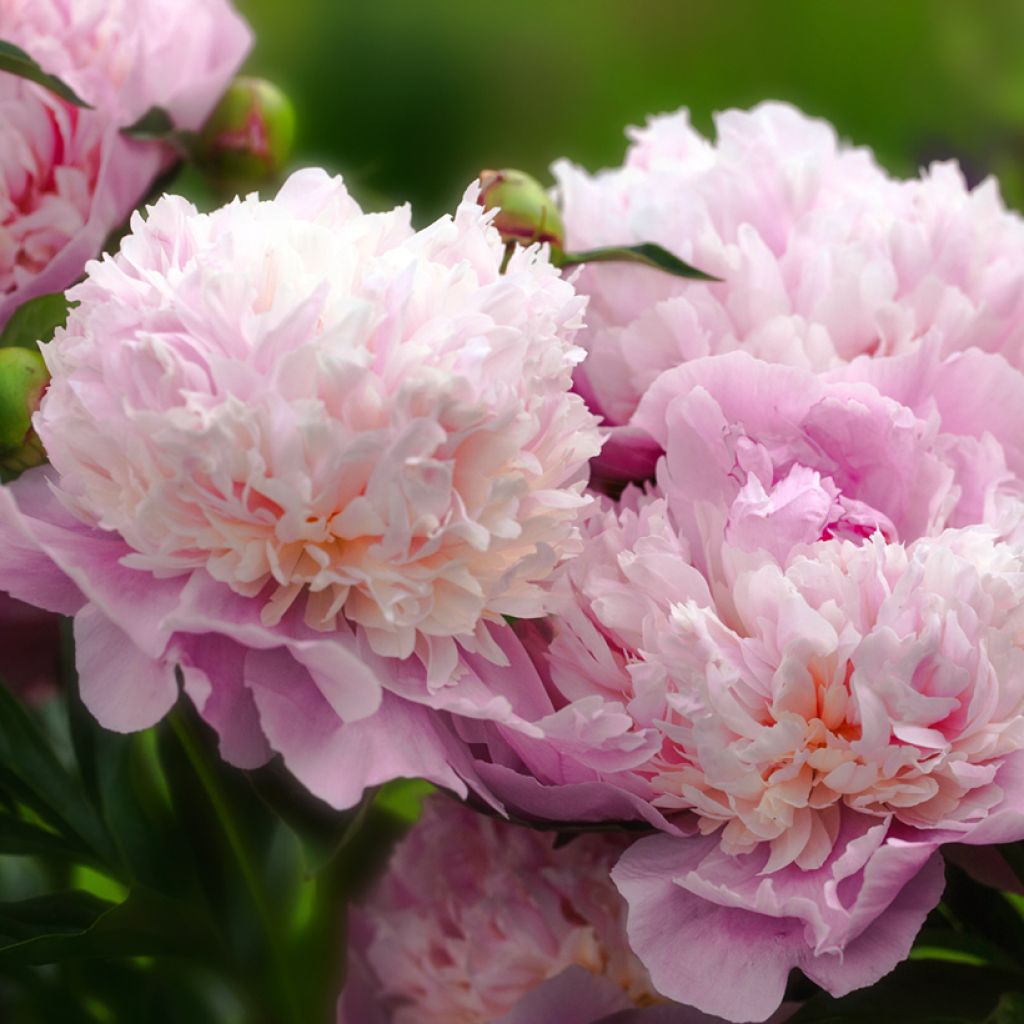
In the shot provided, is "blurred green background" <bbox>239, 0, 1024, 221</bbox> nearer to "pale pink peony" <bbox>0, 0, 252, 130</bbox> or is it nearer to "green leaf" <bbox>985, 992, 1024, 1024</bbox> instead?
"pale pink peony" <bbox>0, 0, 252, 130</bbox>

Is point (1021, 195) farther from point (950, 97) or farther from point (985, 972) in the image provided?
point (985, 972)

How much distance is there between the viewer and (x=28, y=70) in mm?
421

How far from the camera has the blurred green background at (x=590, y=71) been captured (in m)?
1.27

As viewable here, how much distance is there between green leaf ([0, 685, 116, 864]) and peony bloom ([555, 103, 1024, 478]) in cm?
21

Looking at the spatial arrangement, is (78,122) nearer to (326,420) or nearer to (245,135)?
(245,135)

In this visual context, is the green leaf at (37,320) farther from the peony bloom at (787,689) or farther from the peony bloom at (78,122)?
the peony bloom at (787,689)

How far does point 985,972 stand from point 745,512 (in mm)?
159

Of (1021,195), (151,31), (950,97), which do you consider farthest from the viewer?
(950,97)

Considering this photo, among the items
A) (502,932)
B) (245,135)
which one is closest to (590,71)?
(245,135)

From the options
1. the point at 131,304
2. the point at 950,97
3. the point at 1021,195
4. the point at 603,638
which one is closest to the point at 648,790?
the point at 603,638

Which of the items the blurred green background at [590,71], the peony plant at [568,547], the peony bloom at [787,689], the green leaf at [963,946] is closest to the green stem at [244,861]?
the peony plant at [568,547]

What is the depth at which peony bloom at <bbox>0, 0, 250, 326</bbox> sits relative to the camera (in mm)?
448

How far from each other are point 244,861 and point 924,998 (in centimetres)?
22

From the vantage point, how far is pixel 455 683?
36cm
